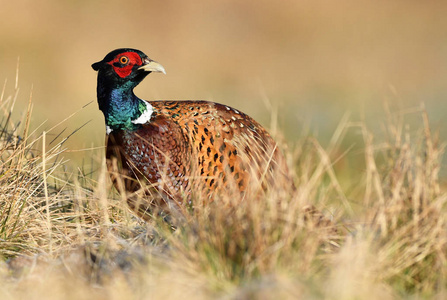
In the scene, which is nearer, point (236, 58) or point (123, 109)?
point (123, 109)

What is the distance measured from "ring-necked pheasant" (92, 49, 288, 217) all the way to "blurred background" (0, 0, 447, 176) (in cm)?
471

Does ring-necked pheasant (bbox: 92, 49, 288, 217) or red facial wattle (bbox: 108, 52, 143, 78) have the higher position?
red facial wattle (bbox: 108, 52, 143, 78)

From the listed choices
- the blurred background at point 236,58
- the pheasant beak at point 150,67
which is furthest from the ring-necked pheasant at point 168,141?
the blurred background at point 236,58

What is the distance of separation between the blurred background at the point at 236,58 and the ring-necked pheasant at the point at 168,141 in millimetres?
4714

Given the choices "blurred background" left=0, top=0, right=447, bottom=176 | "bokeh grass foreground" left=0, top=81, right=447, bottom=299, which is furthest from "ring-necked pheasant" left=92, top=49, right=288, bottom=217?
"blurred background" left=0, top=0, right=447, bottom=176

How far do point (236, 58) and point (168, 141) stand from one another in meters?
9.76

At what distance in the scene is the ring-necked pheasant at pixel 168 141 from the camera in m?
4.57

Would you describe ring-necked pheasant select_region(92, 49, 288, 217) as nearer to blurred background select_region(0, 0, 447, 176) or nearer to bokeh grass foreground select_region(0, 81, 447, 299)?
bokeh grass foreground select_region(0, 81, 447, 299)

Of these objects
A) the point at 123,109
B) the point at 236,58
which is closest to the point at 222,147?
the point at 123,109

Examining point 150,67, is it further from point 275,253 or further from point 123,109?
point 275,253

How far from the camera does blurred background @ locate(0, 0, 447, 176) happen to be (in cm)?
1131

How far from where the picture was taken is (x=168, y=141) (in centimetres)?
462

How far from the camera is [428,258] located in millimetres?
3584

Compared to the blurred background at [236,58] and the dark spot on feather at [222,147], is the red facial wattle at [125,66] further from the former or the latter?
the blurred background at [236,58]
